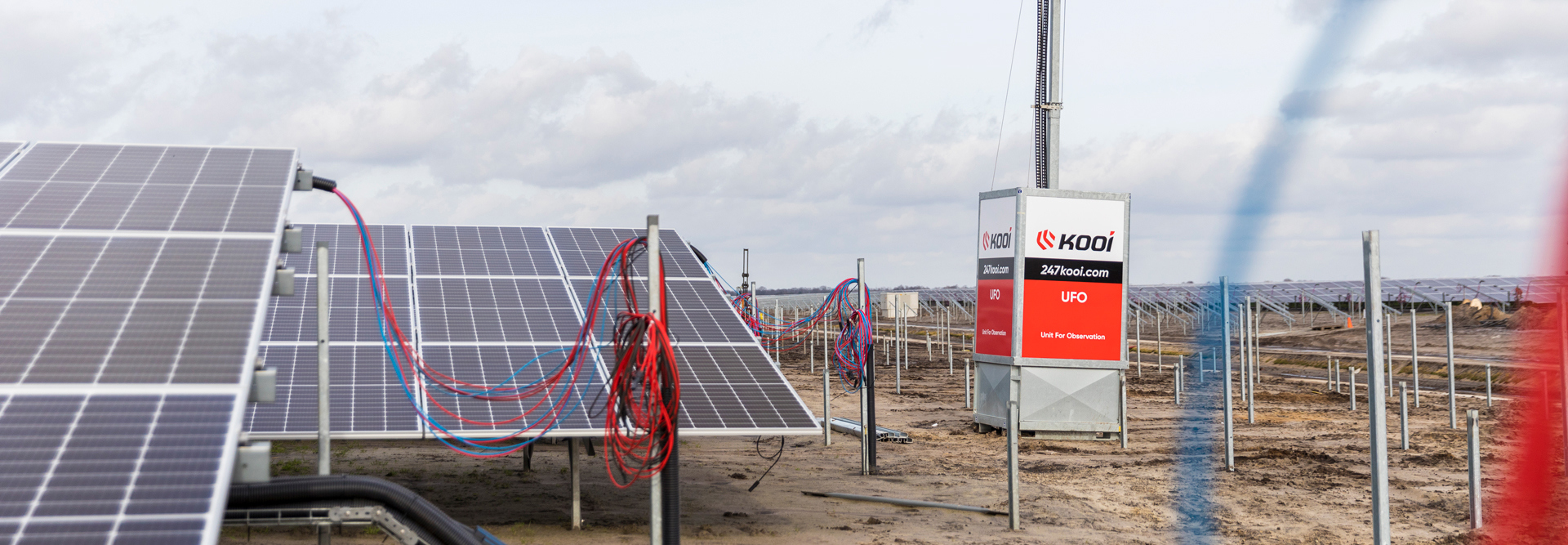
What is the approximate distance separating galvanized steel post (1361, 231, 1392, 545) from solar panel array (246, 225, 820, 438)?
5054mm

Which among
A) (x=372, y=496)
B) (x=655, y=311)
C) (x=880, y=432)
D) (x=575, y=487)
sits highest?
(x=655, y=311)

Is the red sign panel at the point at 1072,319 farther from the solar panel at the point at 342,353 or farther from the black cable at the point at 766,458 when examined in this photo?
the solar panel at the point at 342,353

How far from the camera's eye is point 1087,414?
69.8ft

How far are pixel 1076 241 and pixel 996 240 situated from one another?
62.9 inches

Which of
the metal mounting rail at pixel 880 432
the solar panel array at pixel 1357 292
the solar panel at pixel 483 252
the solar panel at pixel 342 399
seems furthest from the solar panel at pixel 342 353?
the solar panel array at pixel 1357 292

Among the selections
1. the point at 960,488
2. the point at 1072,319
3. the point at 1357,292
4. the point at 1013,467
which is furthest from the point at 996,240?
the point at 1357,292

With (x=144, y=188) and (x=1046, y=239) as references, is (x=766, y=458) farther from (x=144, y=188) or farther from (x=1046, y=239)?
(x=144, y=188)

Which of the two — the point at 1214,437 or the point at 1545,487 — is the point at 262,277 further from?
the point at 1214,437

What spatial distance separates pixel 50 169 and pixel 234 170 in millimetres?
1684

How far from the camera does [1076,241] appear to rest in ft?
69.0

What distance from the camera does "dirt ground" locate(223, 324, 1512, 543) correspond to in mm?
13297

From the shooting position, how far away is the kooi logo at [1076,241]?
20.9m

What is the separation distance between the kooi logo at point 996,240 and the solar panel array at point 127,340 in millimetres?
14291

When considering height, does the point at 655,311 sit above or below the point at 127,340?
above
